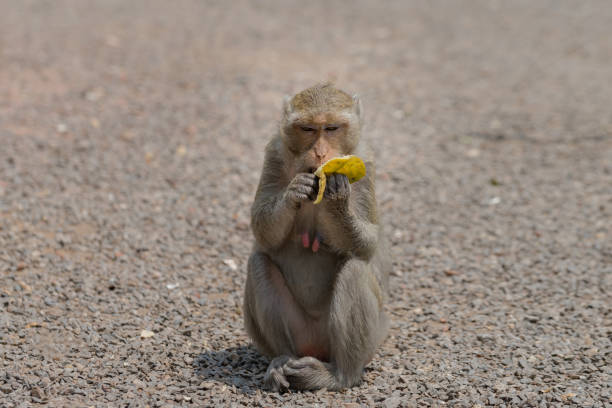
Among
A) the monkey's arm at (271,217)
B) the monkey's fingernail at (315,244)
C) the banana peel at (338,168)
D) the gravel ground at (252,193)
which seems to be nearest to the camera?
the banana peel at (338,168)

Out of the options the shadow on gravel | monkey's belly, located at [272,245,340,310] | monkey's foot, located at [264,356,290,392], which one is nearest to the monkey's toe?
monkey's foot, located at [264,356,290,392]

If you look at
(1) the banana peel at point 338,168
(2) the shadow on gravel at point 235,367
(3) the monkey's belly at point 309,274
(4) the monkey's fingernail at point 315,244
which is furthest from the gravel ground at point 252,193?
(1) the banana peel at point 338,168

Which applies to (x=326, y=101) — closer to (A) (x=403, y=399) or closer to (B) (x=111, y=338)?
(A) (x=403, y=399)

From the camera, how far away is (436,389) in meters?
4.66

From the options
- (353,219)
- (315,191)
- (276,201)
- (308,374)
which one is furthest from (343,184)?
(308,374)

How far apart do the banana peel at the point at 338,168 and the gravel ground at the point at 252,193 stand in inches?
50.7

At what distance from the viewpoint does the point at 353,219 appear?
14.6 feet

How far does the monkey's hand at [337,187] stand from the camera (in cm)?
424

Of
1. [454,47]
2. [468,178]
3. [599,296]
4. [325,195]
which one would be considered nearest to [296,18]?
[454,47]

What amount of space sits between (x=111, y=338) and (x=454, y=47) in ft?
30.8

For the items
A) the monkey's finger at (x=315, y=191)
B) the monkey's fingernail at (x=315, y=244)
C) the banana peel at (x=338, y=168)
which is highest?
the banana peel at (x=338, y=168)

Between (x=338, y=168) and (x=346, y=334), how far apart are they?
3.39 feet

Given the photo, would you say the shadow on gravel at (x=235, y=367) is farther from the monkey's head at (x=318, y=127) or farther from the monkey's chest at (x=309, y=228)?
the monkey's head at (x=318, y=127)

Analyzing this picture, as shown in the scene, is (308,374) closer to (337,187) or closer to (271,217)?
(271,217)
